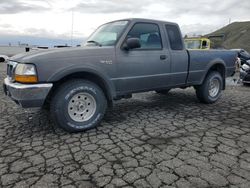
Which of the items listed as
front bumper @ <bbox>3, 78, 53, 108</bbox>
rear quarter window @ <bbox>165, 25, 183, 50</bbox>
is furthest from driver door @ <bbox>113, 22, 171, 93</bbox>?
front bumper @ <bbox>3, 78, 53, 108</bbox>

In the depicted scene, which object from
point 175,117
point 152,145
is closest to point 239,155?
point 152,145

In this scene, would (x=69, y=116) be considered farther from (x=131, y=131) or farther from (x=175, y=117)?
(x=175, y=117)

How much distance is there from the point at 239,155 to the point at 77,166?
87.7 inches

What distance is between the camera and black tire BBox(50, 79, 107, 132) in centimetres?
398

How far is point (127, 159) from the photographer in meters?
3.26

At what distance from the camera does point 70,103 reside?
163 inches

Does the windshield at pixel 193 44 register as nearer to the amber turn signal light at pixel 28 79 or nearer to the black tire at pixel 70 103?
the black tire at pixel 70 103

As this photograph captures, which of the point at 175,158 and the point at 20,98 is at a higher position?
the point at 20,98

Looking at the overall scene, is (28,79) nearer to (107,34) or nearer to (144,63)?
(107,34)

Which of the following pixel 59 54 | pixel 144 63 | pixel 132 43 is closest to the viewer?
pixel 59 54

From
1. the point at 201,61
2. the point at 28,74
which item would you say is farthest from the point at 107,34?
the point at 201,61

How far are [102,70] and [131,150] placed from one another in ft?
5.02

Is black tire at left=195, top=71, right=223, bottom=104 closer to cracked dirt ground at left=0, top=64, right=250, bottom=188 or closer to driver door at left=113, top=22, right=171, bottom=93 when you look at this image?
cracked dirt ground at left=0, top=64, right=250, bottom=188

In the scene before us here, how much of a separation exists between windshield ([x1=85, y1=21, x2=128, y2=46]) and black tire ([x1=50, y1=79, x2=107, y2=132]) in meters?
1.00
